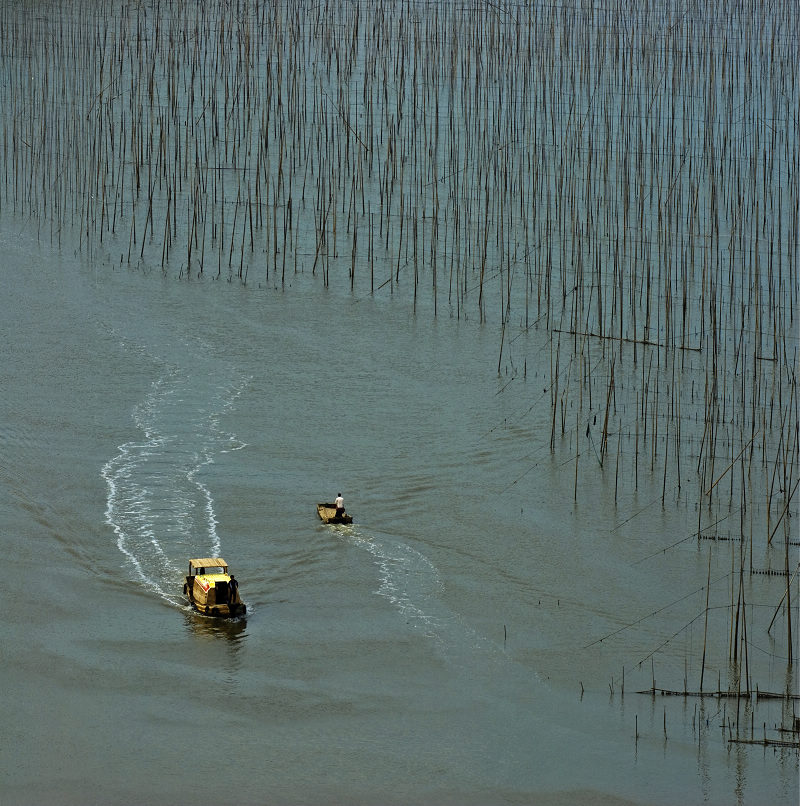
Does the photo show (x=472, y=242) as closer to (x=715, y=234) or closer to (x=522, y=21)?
(x=715, y=234)

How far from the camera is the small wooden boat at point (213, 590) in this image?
12.2 m

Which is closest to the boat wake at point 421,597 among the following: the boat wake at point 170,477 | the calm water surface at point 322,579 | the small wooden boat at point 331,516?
the calm water surface at point 322,579

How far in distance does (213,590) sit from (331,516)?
216cm

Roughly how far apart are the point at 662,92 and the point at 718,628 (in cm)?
1623

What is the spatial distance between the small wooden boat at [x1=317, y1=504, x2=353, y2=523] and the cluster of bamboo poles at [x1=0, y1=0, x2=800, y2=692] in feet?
10.3

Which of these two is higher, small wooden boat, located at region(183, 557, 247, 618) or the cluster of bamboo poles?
the cluster of bamboo poles

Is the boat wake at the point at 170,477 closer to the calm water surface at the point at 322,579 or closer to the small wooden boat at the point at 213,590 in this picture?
the calm water surface at the point at 322,579

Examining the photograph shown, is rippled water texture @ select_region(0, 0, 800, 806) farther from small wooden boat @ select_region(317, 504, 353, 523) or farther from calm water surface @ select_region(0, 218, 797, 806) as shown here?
small wooden boat @ select_region(317, 504, 353, 523)

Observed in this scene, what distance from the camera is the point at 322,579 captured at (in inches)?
524

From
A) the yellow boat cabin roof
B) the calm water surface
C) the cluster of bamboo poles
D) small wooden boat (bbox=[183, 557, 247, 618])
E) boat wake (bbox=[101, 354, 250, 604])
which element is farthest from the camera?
the cluster of bamboo poles

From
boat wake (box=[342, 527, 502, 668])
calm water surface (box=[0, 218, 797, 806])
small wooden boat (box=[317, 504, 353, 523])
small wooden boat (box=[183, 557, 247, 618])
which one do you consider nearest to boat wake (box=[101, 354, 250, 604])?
calm water surface (box=[0, 218, 797, 806])

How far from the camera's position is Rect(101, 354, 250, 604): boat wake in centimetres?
1370

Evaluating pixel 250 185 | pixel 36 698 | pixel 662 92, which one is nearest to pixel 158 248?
pixel 250 185

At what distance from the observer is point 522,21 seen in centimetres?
3106
